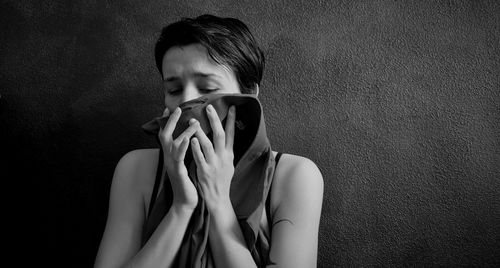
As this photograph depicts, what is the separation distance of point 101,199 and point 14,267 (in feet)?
1.20

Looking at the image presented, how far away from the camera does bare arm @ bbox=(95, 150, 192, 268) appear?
80 cm

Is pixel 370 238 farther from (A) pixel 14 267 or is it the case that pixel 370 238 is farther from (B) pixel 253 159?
(A) pixel 14 267

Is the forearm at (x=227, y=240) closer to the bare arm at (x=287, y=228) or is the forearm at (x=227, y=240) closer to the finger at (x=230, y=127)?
the bare arm at (x=287, y=228)

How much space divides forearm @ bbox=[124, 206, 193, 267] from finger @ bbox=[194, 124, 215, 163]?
0.13 meters

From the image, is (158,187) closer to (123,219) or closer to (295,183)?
(123,219)

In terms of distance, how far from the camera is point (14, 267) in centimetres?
117

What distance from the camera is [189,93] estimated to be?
87cm

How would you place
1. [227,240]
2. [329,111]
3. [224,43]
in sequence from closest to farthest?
[227,240] → [224,43] → [329,111]

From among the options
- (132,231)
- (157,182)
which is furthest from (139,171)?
(132,231)

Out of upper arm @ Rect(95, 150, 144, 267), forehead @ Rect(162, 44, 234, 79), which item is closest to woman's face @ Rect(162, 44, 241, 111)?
forehead @ Rect(162, 44, 234, 79)

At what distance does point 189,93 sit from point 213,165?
0.19m

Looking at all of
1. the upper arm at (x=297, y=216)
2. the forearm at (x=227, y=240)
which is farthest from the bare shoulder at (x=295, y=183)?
the forearm at (x=227, y=240)

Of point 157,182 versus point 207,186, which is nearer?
point 207,186

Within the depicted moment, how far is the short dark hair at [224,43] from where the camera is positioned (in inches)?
35.0
